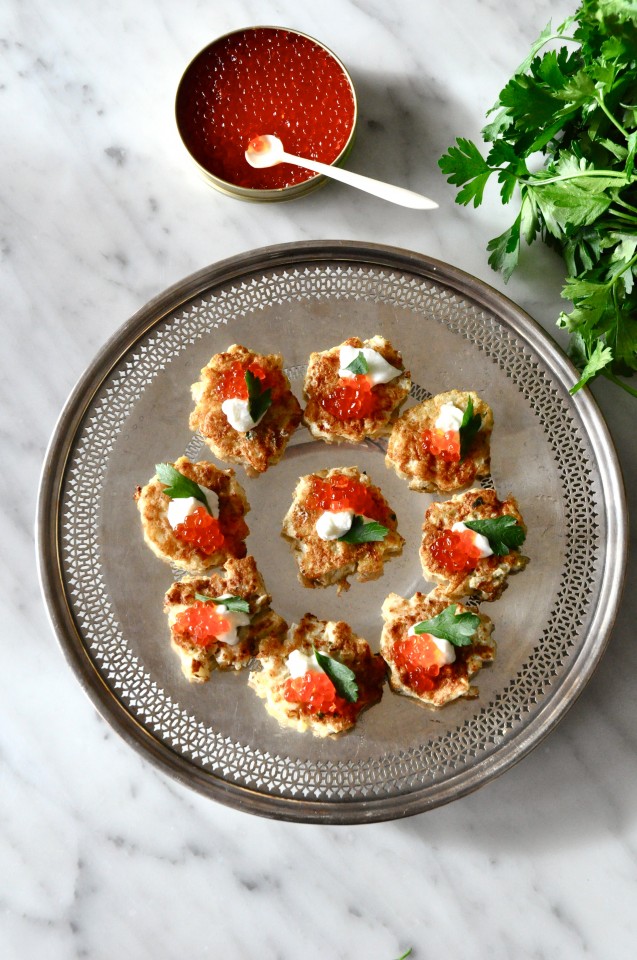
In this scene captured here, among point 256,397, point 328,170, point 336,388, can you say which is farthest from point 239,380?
point 328,170

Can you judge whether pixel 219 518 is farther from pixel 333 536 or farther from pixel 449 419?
pixel 449 419

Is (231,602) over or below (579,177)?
below

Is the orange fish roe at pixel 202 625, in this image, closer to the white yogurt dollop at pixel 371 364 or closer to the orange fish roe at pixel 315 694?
the orange fish roe at pixel 315 694

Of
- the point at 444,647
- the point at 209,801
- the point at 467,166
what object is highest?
the point at 467,166

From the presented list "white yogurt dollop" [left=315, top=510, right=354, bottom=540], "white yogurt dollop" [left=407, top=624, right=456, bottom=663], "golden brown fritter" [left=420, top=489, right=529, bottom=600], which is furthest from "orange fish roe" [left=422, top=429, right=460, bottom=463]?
"white yogurt dollop" [left=407, top=624, right=456, bottom=663]

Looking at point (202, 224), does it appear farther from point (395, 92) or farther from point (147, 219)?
point (395, 92)

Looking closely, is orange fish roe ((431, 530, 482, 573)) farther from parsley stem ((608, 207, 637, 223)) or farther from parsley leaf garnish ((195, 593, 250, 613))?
parsley stem ((608, 207, 637, 223))
